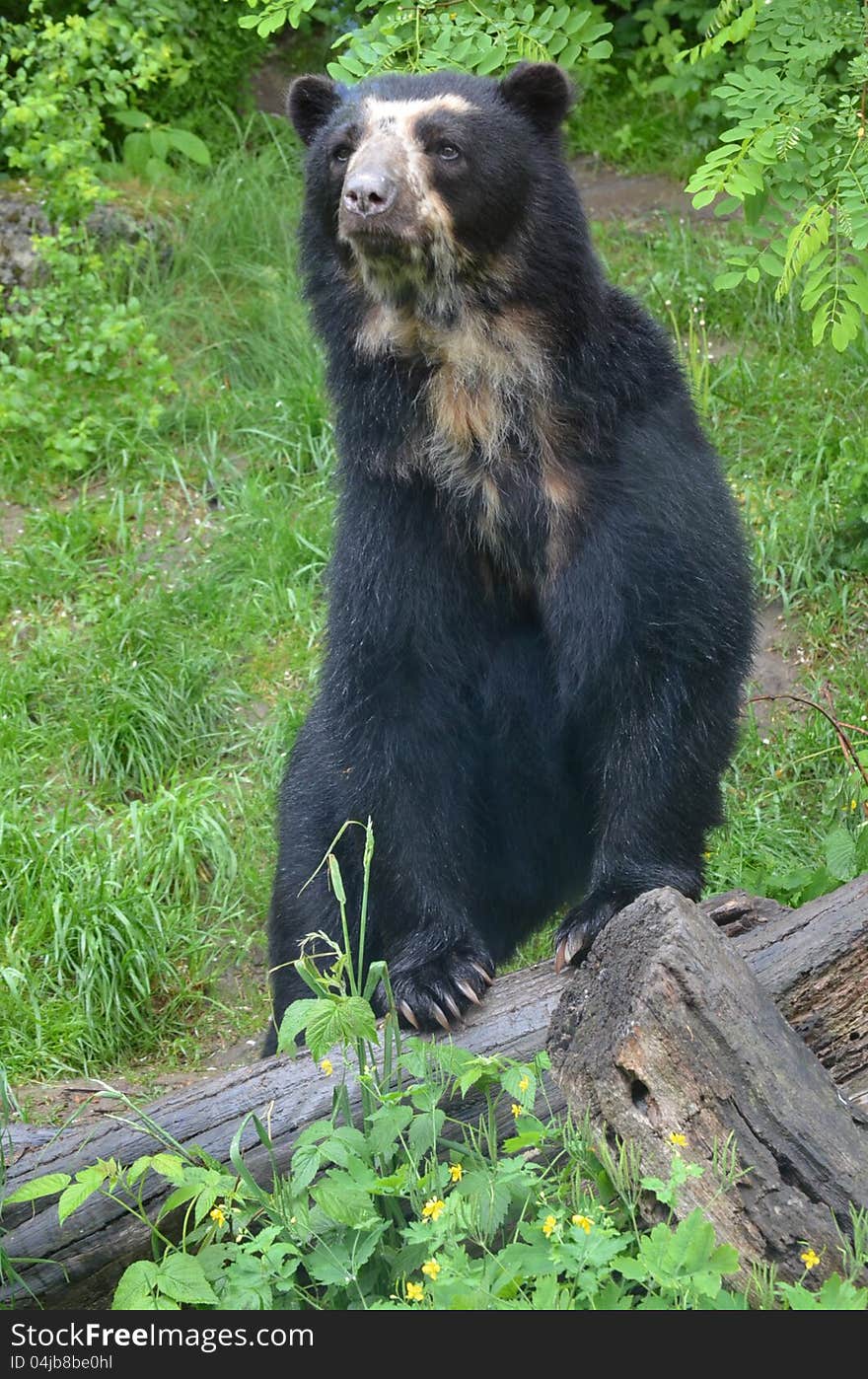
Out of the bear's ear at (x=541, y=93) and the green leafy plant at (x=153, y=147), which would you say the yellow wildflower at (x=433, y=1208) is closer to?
the bear's ear at (x=541, y=93)

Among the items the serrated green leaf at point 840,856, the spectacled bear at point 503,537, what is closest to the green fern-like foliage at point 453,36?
the spectacled bear at point 503,537

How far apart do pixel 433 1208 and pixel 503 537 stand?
178 centimetres

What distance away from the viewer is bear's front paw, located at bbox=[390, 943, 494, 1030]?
161 inches

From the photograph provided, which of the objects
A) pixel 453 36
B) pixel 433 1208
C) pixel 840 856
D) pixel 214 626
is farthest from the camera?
pixel 214 626

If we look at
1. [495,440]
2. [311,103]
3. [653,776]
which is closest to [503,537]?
[495,440]

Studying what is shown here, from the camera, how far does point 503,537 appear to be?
438 cm

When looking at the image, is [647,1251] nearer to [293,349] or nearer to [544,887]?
[544,887]

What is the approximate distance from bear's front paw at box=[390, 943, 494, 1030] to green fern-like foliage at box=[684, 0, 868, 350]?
2.08m

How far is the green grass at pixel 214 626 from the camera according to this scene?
602cm

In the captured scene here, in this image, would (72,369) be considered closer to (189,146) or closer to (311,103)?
(189,146)

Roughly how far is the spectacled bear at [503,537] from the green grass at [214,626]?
1.19m

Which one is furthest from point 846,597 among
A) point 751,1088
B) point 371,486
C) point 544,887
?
point 751,1088

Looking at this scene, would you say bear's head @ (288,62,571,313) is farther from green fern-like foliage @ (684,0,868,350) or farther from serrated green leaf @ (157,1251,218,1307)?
serrated green leaf @ (157,1251,218,1307)

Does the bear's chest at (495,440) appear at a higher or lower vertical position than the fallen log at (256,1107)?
higher
